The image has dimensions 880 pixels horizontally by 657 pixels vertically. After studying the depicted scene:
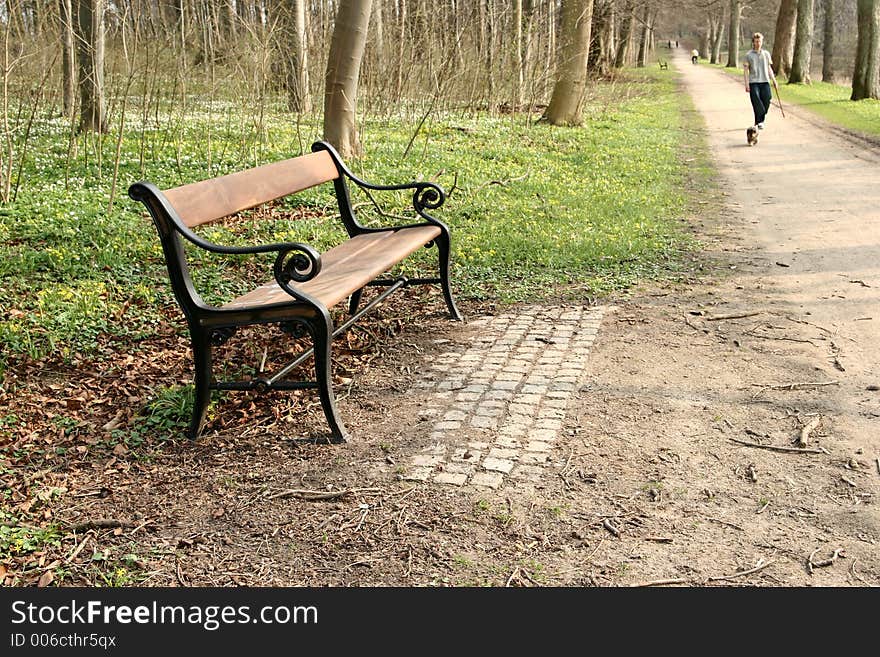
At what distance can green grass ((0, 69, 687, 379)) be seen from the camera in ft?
19.9

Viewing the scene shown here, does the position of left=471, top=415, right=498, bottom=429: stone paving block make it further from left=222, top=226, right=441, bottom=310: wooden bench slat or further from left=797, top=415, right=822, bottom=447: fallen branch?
left=797, top=415, right=822, bottom=447: fallen branch

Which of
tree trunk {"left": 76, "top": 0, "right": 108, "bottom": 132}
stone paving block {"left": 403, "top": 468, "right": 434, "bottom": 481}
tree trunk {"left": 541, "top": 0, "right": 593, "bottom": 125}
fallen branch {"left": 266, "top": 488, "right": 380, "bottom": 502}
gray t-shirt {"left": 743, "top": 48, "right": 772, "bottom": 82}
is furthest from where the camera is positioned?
tree trunk {"left": 541, "top": 0, "right": 593, "bottom": 125}

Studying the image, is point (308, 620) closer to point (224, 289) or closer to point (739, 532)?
point (739, 532)

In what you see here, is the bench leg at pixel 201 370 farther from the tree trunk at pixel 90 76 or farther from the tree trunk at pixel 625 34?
the tree trunk at pixel 625 34

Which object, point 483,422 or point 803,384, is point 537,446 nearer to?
point 483,422

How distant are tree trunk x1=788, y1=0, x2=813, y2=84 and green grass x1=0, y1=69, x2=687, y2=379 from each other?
19.2 m

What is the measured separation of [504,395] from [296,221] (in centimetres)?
420

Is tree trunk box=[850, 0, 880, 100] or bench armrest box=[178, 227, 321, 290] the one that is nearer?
bench armrest box=[178, 227, 321, 290]

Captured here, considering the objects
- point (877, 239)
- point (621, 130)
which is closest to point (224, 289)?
point (877, 239)

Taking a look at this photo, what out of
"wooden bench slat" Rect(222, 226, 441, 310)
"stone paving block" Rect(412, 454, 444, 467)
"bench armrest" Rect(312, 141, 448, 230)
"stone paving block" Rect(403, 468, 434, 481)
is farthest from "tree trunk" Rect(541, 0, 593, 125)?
"stone paving block" Rect(403, 468, 434, 481)

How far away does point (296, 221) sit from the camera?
8461 mm

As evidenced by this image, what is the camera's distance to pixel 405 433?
4.37 metres

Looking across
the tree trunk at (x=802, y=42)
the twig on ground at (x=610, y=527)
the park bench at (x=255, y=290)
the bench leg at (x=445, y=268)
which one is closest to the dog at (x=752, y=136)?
the bench leg at (x=445, y=268)

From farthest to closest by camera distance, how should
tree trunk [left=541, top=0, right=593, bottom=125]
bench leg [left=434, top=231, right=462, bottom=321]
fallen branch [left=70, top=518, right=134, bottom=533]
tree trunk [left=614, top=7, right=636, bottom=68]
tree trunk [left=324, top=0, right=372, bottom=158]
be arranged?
tree trunk [left=614, top=7, right=636, bottom=68]
tree trunk [left=541, top=0, right=593, bottom=125]
tree trunk [left=324, top=0, right=372, bottom=158]
bench leg [left=434, top=231, right=462, bottom=321]
fallen branch [left=70, top=518, right=134, bottom=533]
